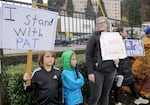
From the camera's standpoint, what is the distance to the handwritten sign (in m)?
6.77

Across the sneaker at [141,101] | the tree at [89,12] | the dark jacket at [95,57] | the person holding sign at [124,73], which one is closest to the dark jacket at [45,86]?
the dark jacket at [95,57]

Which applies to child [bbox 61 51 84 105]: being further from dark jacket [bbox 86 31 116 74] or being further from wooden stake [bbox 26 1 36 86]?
wooden stake [bbox 26 1 36 86]

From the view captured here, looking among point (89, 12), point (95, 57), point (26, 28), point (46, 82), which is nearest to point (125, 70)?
point (95, 57)

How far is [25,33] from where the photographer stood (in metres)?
3.89

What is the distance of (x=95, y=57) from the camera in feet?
16.6

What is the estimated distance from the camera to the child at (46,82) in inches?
166

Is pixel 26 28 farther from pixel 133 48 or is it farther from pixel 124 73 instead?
pixel 133 48

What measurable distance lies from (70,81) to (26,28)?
3.73ft

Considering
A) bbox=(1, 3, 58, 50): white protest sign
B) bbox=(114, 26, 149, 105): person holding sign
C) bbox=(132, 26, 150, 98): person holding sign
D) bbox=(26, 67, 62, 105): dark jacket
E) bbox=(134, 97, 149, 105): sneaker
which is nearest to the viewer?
bbox=(1, 3, 58, 50): white protest sign

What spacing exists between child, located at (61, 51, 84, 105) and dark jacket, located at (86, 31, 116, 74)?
35 cm

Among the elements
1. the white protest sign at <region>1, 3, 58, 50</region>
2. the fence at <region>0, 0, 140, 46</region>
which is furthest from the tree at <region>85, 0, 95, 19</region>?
the white protest sign at <region>1, 3, 58, 50</region>

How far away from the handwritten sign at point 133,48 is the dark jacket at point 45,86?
111 inches

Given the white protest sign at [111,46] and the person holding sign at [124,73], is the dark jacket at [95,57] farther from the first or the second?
the person holding sign at [124,73]

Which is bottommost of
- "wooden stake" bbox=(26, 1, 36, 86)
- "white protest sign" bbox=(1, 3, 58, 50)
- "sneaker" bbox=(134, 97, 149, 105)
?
"sneaker" bbox=(134, 97, 149, 105)
